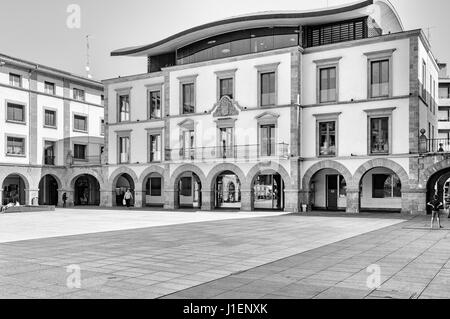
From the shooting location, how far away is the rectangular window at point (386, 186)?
3009 centimetres

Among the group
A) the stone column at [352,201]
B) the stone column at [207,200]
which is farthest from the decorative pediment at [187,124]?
the stone column at [352,201]

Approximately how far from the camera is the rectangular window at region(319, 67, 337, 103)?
3023 cm

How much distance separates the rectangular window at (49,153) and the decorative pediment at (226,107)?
16552 millimetres

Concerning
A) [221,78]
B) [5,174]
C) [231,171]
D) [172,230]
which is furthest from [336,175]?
[5,174]

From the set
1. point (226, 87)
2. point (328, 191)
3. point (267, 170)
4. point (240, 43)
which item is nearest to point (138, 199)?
point (267, 170)

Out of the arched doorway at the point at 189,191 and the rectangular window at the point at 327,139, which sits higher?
the rectangular window at the point at 327,139

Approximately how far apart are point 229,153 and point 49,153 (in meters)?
17.5

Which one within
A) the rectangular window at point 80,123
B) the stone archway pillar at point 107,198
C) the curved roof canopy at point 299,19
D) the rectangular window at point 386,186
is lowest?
the stone archway pillar at point 107,198

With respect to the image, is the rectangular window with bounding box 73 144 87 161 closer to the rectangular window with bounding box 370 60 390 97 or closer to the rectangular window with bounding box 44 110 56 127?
the rectangular window with bounding box 44 110 56 127

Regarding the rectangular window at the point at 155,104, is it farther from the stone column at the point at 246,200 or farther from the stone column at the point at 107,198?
the stone column at the point at 246,200
